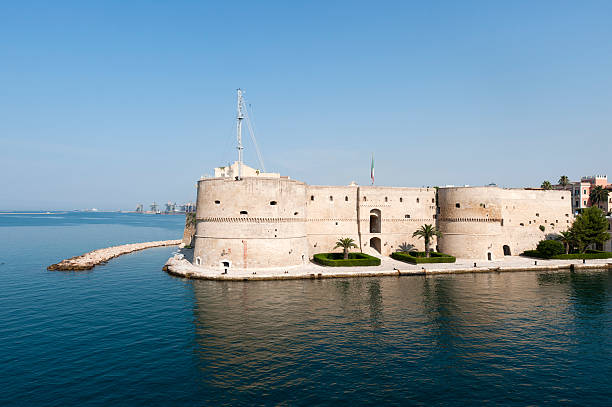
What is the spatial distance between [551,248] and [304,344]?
47634 millimetres

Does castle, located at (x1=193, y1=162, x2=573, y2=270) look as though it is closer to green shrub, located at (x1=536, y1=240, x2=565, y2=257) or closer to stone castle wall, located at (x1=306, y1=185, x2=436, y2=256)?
stone castle wall, located at (x1=306, y1=185, x2=436, y2=256)

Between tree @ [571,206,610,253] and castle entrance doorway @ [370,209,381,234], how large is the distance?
30151 mm

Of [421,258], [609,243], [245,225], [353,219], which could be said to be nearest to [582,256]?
[609,243]

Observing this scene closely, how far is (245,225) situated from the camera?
4322cm

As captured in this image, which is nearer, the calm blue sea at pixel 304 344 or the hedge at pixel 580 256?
the calm blue sea at pixel 304 344

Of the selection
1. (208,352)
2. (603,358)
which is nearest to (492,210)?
(603,358)

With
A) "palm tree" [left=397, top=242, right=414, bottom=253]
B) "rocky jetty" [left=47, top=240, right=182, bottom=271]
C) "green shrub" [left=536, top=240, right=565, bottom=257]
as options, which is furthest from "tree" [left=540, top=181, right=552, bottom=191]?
"rocky jetty" [left=47, top=240, right=182, bottom=271]

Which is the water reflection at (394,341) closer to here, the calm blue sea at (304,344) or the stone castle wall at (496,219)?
the calm blue sea at (304,344)

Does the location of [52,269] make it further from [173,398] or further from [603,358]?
[603,358]

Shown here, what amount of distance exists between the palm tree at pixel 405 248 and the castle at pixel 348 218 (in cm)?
58

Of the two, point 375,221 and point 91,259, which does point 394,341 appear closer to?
point 375,221

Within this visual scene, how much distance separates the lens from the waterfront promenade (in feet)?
132

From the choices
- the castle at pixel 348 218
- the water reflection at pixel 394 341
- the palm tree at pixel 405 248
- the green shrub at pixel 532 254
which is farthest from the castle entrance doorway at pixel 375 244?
the green shrub at pixel 532 254

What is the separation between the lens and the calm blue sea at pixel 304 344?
55.1 feet
